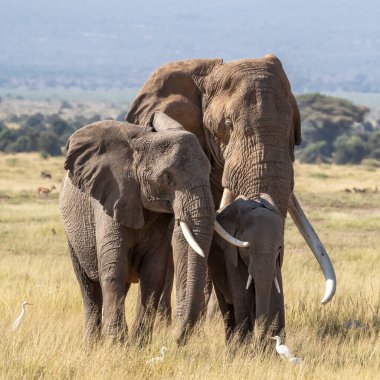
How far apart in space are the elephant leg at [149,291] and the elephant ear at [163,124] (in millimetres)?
838

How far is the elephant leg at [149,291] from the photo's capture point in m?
7.98

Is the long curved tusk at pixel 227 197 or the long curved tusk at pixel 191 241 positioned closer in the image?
the long curved tusk at pixel 191 241

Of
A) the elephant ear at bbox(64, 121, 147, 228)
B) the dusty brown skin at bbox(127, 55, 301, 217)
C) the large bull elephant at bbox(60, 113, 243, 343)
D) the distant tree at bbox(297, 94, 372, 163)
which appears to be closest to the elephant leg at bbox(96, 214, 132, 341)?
the large bull elephant at bbox(60, 113, 243, 343)

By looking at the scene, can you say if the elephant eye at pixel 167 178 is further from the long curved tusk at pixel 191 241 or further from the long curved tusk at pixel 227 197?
the long curved tusk at pixel 227 197

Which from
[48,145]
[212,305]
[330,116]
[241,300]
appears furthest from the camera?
[330,116]

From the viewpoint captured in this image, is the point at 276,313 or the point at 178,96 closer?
the point at 276,313

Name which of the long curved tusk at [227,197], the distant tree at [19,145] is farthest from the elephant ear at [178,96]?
the distant tree at [19,145]

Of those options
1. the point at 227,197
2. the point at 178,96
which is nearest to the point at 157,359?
the point at 227,197

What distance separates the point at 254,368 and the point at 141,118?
2.85m

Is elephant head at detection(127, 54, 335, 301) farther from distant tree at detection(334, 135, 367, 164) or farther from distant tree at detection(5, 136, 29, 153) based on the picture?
distant tree at detection(334, 135, 367, 164)

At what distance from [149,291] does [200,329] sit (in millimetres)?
619

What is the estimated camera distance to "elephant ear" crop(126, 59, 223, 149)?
9484mm

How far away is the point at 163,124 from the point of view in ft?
26.5

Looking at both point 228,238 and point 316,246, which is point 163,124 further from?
point 316,246
